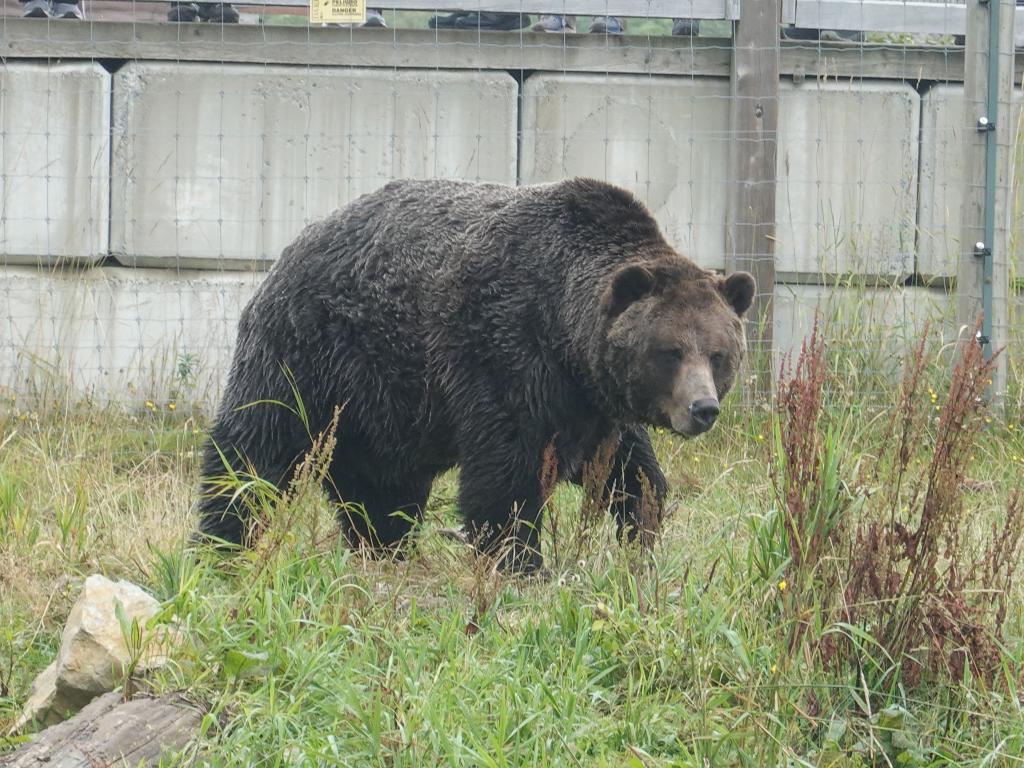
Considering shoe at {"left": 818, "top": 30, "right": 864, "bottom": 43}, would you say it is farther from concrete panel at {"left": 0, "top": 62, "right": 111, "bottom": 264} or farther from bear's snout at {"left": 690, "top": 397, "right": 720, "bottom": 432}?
concrete panel at {"left": 0, "top": 62, "right": 111, "bottom": 264}

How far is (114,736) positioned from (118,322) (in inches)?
200

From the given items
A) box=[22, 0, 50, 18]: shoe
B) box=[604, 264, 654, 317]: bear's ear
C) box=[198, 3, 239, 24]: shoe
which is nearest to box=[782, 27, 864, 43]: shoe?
box=[198, 3, 239, 24]: shoe

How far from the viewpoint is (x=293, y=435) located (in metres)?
6.06

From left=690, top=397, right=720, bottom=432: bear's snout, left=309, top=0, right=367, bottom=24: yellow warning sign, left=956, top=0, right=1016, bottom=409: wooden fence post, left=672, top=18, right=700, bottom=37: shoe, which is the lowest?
left=690, top=397, right=720, bottom=432: bear's snout

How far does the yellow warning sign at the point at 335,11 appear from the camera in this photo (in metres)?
7.93

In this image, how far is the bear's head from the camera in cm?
549

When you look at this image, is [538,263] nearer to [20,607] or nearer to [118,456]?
[20,607]

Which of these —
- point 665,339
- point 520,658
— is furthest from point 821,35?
point 520,658

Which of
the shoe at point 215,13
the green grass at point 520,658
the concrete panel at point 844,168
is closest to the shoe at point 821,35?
the concrete panel at point 844,168

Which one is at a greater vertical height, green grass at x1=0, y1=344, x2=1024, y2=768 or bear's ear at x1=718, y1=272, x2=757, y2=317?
bear's ear at x1=718, y1=272, x2=757, y2=317

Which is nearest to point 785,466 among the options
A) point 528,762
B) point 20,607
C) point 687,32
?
point 528,762

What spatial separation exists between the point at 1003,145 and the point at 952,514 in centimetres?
473

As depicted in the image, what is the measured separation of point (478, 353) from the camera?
223 inches

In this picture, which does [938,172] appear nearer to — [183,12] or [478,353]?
[478,353]
